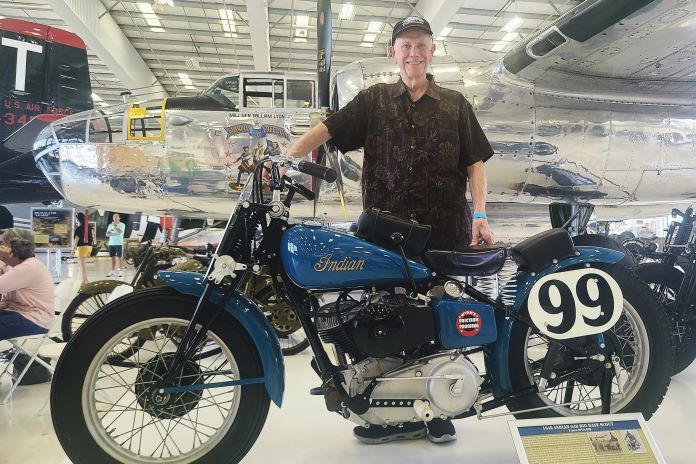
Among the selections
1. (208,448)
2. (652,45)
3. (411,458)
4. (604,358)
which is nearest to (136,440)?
(208,448)

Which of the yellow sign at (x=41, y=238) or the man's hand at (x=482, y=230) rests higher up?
the man's hand at (x=482, y=230)

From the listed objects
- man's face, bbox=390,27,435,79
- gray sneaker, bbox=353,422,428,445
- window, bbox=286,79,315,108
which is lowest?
gray sneaker, bbox=353,422,428,445

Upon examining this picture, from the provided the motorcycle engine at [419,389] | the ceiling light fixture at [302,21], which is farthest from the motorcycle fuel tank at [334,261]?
the ceiling light fixture at [302,21]

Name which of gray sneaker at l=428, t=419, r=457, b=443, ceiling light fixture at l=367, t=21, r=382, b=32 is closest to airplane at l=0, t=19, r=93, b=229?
gray sneaker at l=428, t=419, r=457, b=443

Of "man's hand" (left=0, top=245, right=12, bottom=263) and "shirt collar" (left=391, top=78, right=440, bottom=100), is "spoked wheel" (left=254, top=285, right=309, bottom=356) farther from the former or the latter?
"shirt collar" (left=391, top=78, right=440, bottom=100)

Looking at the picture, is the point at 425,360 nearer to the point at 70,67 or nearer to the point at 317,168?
the point at 317,168

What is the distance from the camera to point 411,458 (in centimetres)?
178

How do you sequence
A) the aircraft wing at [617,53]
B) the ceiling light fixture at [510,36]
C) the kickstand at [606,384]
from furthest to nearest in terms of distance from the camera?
the ceiling light fixture at [510,36]
the aircraft wing at [617,53]
the kickstand at [606,384]

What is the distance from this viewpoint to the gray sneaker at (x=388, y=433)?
191 centimetres

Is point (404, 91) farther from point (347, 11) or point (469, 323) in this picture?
point (347, 11)

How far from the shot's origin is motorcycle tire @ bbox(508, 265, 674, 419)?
1728 mm

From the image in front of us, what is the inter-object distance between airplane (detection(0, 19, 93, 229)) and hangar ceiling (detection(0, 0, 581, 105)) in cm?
220

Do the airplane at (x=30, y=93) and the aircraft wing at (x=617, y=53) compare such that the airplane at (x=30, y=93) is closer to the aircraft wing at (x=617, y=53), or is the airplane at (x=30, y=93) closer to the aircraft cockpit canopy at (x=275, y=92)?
the aircraft cockpit canopy at (x=275, y=92)

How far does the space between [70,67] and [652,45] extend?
223 inches
